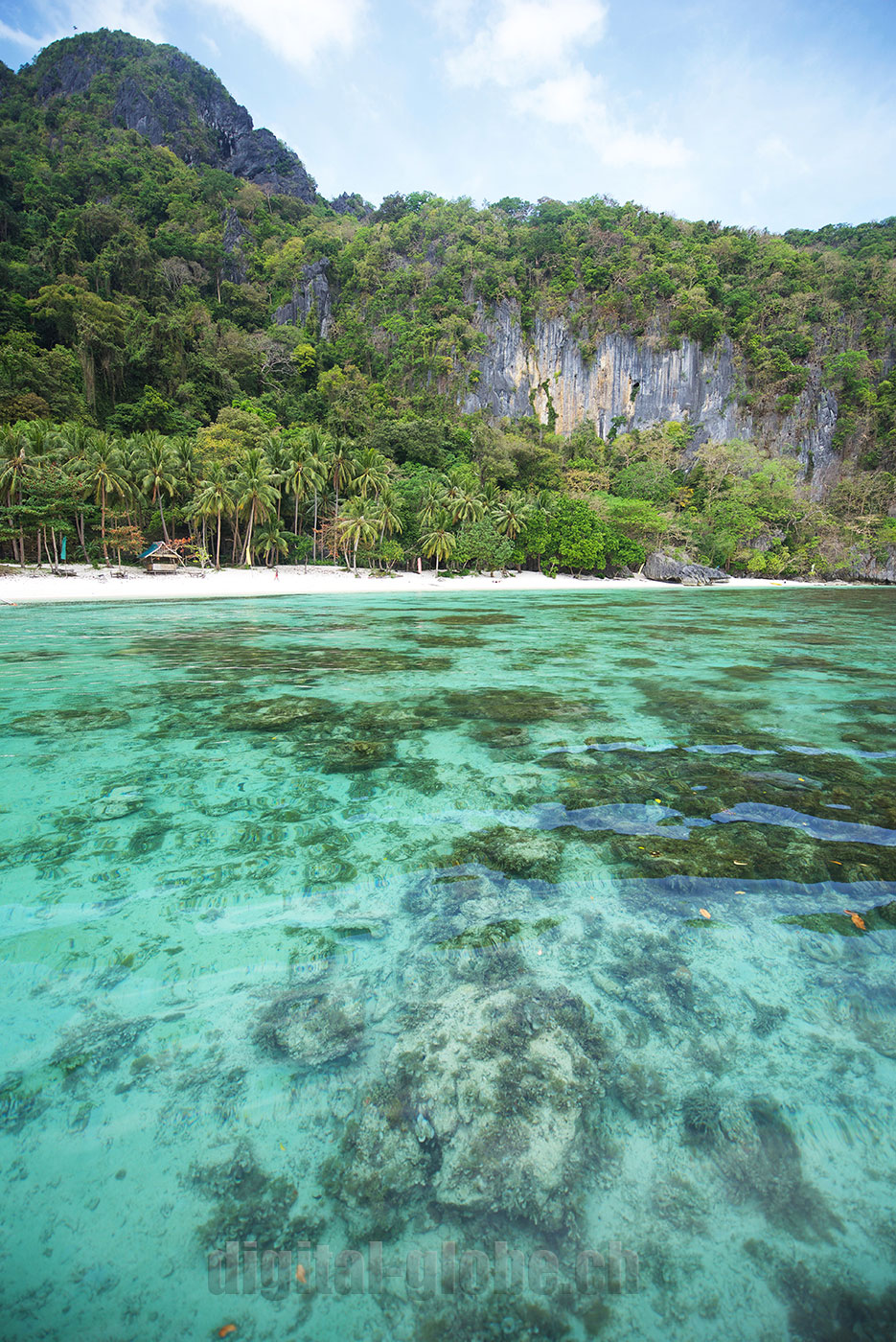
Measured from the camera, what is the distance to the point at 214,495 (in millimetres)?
38406

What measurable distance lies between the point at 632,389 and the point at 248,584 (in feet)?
217

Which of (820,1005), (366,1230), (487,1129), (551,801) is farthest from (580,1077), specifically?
(551,801)

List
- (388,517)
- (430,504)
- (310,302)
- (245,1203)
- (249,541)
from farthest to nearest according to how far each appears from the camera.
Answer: (310,302), (430,504), (388,517), (249,541), (245,1203)

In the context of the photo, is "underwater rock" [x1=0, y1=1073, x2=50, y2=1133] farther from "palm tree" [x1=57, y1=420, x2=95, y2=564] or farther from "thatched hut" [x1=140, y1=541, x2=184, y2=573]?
"palm tree" [x1=57, y1=420, x2=95, y2=564]

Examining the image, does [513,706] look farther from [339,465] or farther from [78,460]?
[339,465]

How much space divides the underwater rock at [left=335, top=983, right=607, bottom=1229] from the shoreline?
1083 inches

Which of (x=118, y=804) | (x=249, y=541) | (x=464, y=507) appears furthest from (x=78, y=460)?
(x=118, y=804)

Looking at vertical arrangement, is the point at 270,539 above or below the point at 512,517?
below

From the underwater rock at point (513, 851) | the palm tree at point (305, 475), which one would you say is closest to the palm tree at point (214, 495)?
the palm tree at point (305, 475)

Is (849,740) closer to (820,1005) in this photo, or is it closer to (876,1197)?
(820,1005)

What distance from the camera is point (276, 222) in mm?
99938

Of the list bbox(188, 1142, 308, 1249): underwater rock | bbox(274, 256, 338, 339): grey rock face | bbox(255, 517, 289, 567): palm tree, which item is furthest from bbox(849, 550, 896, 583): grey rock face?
bbox(274, 256, 338, 339): grey rock face

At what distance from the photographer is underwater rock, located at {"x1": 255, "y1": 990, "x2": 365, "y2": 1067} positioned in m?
2.31

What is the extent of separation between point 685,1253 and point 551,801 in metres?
3.20
